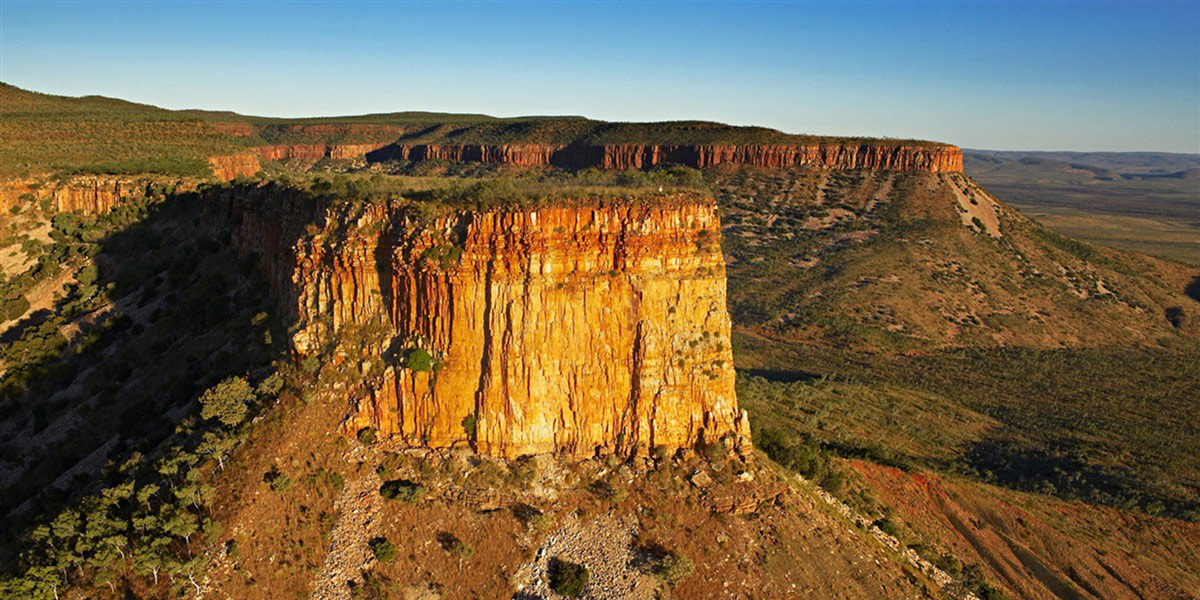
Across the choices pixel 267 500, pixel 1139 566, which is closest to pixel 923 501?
pixel 1139 566

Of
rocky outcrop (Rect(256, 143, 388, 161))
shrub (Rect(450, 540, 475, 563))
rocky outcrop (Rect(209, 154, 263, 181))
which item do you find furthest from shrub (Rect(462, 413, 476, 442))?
rocky outcrop (Rect(256, 143, 388, 161))

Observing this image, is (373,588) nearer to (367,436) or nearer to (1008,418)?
(367,436)

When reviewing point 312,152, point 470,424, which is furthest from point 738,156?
point 470,424

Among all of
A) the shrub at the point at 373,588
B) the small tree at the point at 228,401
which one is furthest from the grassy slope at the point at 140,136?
the shrub at the point at 373,588

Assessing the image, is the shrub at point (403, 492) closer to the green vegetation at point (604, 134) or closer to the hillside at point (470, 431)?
the hillside at point (470, 431)

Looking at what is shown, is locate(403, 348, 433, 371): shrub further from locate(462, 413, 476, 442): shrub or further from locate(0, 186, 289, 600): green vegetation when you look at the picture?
locate(0, 186, 289, 600): green vegetation

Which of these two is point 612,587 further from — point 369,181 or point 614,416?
point 369,181
